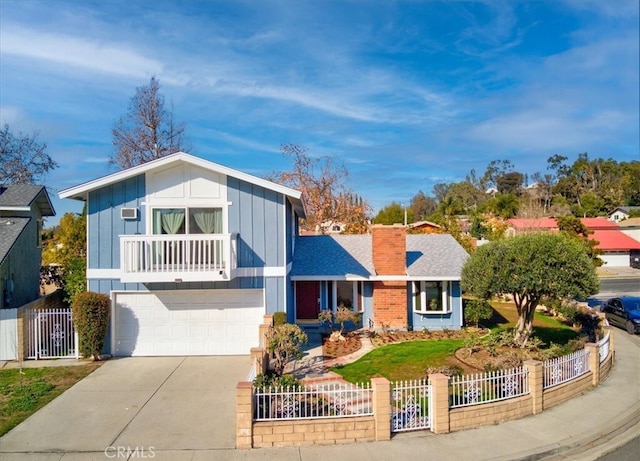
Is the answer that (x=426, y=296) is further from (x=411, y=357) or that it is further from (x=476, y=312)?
(x=411, y=357)

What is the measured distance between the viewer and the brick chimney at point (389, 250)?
60.6 ft

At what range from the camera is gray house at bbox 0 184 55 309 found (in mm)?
15266

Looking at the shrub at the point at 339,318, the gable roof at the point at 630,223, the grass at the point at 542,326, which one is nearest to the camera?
the shrub at the point at 339,318

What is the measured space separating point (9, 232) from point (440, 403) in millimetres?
15445

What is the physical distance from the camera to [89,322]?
13.8 meters

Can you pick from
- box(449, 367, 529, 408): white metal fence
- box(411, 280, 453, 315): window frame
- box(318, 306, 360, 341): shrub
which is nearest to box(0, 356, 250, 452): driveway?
box(318, 306, 360, 341): shrub

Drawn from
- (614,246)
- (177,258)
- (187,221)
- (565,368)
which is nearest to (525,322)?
(565,368)

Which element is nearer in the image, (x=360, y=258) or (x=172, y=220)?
(x=172, y=220)

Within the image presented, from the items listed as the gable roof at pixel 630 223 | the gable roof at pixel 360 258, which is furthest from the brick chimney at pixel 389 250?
the gable roof at pixel 630 223

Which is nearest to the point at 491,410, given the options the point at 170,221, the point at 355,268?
the point at 355,268

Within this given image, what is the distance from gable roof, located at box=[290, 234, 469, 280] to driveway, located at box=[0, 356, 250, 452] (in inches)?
226

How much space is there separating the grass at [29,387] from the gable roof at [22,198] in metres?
6.77

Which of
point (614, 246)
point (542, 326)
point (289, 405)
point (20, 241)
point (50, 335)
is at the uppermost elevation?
point (20, 241)

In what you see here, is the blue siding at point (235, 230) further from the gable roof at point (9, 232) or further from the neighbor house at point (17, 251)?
the gable roof at point (9, 232)
